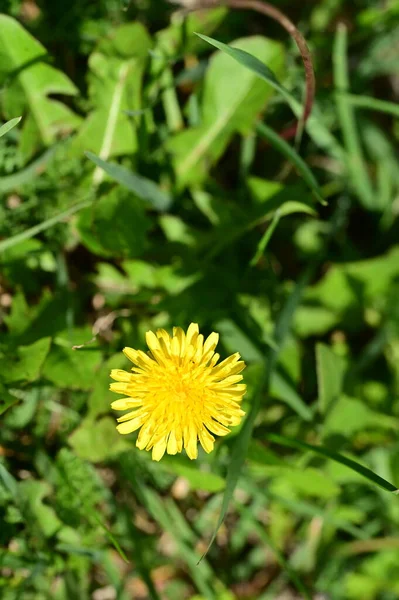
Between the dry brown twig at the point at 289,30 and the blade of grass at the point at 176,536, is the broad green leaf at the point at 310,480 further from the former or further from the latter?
the dry brown twig at the point at 289,30

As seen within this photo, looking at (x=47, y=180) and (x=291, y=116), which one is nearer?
(x=47, y=180)

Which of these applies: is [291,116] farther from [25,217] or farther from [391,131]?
[25,217]

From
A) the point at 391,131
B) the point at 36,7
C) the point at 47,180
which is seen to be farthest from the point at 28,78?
the point at 391,131

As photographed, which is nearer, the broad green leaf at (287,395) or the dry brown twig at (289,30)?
the dry brown twig at (289,30)

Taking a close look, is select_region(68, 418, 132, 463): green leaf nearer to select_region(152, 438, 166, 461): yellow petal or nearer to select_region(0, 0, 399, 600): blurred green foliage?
select_region(0, 0, 399, 600): blurred green foliage

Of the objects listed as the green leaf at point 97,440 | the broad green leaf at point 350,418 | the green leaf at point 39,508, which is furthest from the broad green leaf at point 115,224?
the broad green leaf at point 350,418

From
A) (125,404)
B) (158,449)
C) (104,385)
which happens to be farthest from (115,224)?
(158,449)

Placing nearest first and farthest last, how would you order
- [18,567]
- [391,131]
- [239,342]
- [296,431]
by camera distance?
[18,567] → [239,342] → [296,431] → [391,131]

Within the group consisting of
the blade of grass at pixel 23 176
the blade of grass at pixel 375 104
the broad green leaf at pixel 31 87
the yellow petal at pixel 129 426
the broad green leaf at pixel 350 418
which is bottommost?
the broad green leaf at pixel 350 418
